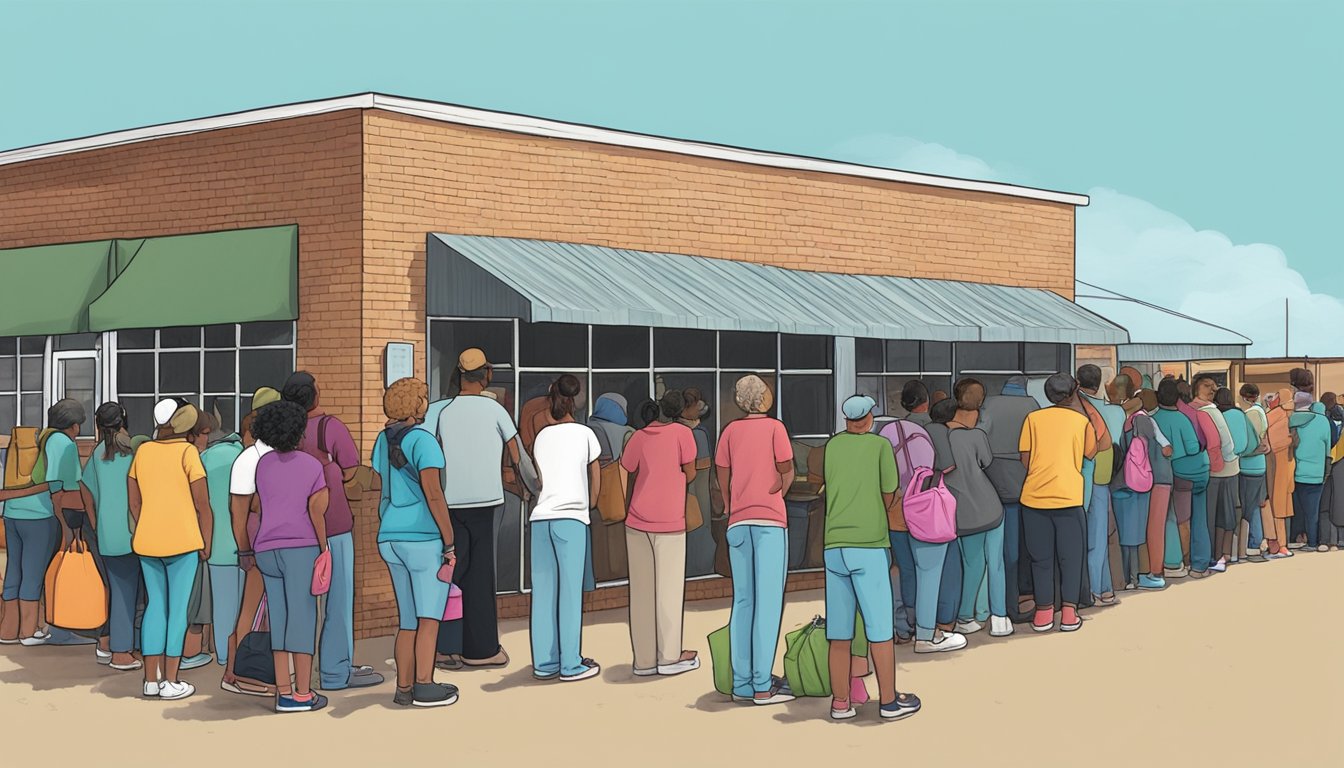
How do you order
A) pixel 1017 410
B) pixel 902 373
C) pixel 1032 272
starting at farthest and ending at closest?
pixel 1032 272 → pixel 902 373 → pixel 1017 410

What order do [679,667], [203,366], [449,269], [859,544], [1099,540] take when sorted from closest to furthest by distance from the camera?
1. [859,544]
2. [679,667]
3. [449,269]
4. [1099,540]
5. [203,366]

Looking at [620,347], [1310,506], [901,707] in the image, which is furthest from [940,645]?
[1310,506]

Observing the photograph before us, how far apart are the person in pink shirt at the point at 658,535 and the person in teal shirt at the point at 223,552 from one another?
2.56 m

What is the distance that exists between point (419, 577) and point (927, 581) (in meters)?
3.84

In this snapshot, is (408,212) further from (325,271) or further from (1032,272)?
(1032,272)

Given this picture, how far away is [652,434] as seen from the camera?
9594mm

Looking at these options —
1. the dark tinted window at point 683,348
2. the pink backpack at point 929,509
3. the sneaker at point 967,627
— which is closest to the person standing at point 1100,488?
the sneaker at point 967,627

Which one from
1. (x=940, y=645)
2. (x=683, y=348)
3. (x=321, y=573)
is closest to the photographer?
(x=321, y=573)

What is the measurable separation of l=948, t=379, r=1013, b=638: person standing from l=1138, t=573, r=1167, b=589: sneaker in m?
2.84

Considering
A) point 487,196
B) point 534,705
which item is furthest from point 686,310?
point 534,705

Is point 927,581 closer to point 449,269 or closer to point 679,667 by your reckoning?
point 679,667

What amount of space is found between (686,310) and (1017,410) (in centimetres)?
308

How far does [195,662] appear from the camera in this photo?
33.8 feet

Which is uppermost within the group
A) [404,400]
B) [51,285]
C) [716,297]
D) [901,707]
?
[51,285]
